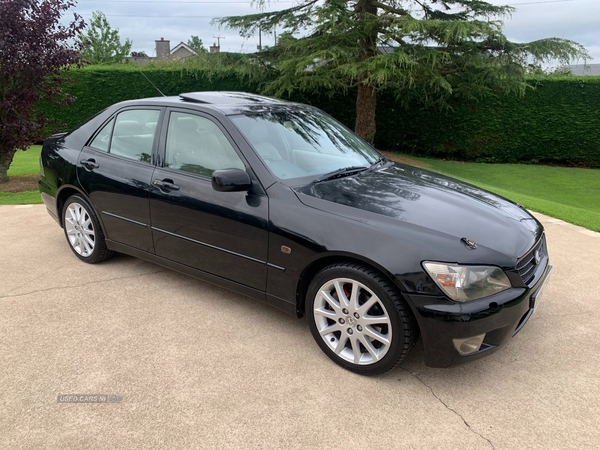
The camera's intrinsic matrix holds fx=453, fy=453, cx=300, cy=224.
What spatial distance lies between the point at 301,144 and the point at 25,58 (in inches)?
260

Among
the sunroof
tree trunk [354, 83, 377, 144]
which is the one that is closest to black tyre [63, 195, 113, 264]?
the sunroof

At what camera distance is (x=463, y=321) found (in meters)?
2.42

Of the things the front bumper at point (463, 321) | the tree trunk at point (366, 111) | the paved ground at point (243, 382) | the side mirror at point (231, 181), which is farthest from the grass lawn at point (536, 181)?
the side mirror at point (231, 181)

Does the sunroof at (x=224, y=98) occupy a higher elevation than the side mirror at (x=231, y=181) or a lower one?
higher

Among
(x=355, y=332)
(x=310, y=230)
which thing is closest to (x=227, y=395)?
(x=355, y=332)

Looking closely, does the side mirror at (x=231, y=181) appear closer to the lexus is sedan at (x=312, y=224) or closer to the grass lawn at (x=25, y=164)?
the lexus is sedan at (x=312, y=224)

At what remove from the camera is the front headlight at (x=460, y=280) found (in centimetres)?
244

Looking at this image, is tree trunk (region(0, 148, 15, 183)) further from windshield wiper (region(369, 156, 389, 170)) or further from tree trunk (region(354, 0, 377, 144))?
tree trunk (region(354, 0, 377, 144))

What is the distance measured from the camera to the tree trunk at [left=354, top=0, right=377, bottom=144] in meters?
11.8

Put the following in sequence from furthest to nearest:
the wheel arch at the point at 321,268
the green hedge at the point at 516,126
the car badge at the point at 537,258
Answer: the green hedge at the point at 516,126 → the car badge at the point at 537,258 → the wheel arch at the point at 321,268

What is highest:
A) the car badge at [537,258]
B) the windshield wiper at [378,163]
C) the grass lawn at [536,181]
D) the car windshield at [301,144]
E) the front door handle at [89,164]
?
the car windshield at [301,144]

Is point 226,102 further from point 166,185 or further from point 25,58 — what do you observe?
point 25,58

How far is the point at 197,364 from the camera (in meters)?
2.88

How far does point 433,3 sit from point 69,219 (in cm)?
1182
